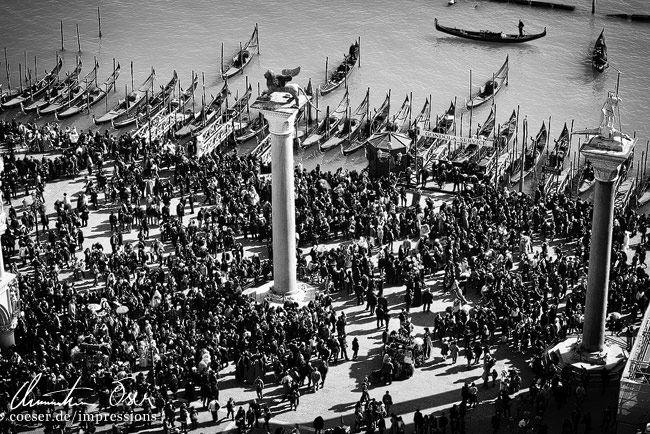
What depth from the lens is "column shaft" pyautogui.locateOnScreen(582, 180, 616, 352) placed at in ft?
155

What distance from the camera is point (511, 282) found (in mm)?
55406

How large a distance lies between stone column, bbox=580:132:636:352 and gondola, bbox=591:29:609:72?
1742 inches

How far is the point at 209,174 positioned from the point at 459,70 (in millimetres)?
29290

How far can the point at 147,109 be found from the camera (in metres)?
78.2

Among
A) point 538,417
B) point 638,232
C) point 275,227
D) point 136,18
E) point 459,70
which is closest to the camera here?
point 538,417

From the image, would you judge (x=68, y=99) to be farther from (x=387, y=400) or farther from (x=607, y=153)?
(x=607, y=153)

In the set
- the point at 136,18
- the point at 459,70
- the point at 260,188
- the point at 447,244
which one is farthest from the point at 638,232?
the point at 136,18

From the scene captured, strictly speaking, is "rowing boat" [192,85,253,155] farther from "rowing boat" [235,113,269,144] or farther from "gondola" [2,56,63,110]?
"gondola" [2,56,63,110]

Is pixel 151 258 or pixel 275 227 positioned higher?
pixel 275 227

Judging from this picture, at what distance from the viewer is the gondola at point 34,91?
8331cm

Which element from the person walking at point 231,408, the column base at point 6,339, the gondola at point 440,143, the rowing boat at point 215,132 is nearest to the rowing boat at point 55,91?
the rowing boat at point 215,132

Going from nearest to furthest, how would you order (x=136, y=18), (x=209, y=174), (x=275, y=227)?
(x=275, y=227) → (x=209, y=174) → (x=136, y=18)

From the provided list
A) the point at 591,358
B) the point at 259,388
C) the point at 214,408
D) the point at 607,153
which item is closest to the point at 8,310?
the point at 214,408

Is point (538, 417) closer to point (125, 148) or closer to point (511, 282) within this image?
point (511, 282)
